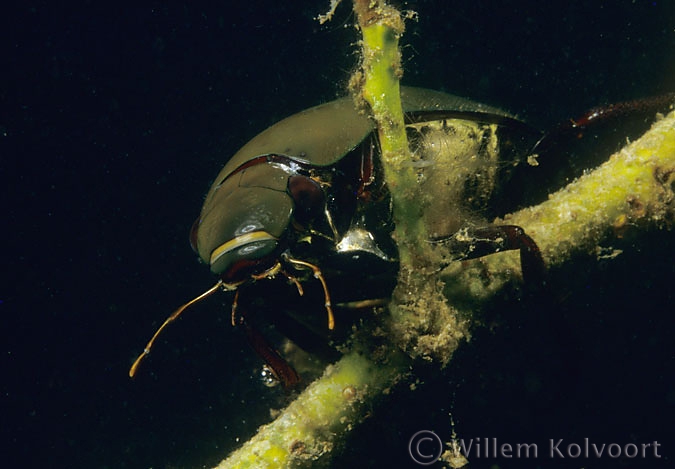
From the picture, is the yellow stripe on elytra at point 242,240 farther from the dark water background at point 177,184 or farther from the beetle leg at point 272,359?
the dark water background at point 177,184

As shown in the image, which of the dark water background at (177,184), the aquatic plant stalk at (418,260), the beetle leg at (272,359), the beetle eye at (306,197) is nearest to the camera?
the aquatic plant stalk at (418,260)

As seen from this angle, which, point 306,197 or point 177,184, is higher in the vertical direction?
point 306,197

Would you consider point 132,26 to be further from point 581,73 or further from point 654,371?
point 654,371

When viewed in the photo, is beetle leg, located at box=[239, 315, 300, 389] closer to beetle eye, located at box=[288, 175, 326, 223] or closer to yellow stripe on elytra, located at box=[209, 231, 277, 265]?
yellow stripe on elytra, located at box=[209, 231, 277, 265]

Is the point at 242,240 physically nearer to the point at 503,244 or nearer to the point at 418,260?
the point at 418,260

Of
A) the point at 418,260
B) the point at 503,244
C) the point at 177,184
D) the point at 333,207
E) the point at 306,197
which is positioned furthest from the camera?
the point at 177,184

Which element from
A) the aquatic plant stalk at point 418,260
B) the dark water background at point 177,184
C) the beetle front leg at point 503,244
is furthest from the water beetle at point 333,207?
the dark water background at point 177,184

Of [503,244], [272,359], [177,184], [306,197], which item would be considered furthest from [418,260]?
[177,184]
